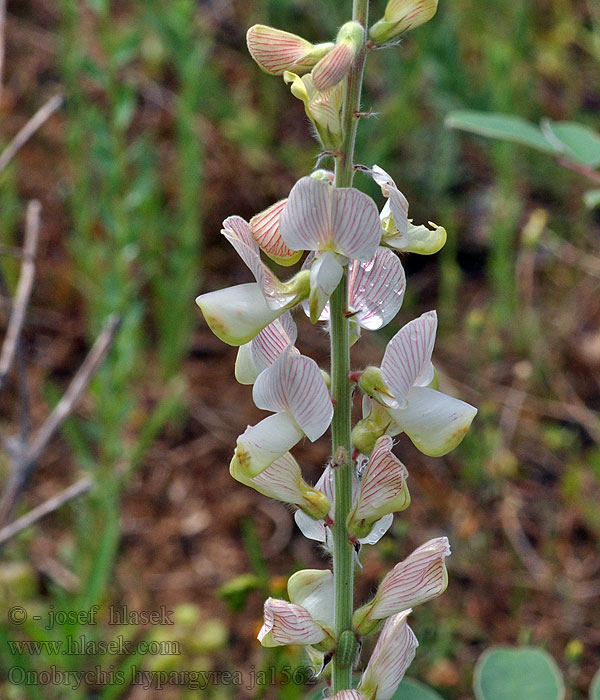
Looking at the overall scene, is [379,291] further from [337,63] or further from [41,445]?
[41,445]

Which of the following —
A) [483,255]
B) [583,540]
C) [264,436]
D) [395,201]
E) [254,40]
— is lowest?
[583,540]

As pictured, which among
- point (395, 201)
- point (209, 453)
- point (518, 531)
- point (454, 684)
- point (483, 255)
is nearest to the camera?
point (395, 201)

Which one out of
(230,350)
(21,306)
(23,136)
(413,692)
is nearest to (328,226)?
(413,692)

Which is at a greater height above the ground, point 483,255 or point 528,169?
point 528,169

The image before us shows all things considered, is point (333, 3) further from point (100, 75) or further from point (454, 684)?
point (454, 684)

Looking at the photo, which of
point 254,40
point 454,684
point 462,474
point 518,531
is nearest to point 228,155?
point 462,474

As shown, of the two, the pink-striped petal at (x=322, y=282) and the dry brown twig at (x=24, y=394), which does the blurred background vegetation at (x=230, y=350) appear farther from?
the pink-striped petal at (x=322, y=282)

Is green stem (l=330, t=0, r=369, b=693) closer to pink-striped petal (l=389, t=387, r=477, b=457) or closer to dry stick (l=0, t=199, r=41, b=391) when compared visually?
pink-striped petal (l=389, t=387, r=477, b=457)

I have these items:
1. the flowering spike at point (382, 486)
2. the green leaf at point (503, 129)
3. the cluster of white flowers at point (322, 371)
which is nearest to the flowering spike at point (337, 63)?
the cluster of white flowers at point (322, 371)
